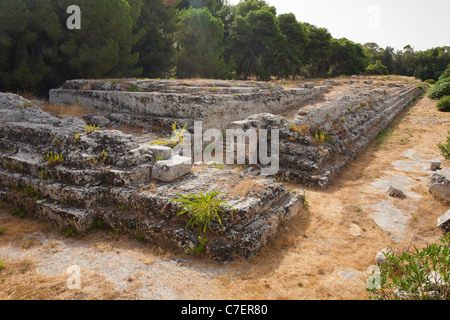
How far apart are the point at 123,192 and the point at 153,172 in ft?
2.21

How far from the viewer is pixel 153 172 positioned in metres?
4.88

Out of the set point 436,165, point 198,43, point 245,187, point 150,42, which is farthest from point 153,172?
point 198,43

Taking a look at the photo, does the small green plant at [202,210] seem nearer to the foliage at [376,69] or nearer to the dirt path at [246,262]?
the dirt path at [246,262]

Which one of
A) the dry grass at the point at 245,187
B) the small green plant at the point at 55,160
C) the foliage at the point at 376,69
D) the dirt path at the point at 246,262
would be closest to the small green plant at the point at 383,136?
the dirt path at the point at 246,262

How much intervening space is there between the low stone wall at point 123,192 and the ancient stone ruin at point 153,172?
2 centimetres

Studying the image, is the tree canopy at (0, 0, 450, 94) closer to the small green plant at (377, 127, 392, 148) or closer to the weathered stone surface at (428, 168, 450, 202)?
the small green plant at (377, 127, 392, 148)

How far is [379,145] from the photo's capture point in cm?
1017

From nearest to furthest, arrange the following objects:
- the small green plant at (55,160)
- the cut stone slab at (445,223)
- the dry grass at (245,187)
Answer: the dry grass at (245,187) < the cut stone slab at (445,223) < the small green plant at (55,160)

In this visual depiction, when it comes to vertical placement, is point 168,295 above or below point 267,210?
below

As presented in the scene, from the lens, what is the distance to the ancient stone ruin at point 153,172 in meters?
3.97

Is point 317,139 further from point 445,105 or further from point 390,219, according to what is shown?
point 445,105
